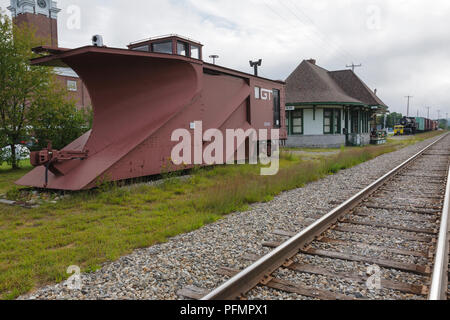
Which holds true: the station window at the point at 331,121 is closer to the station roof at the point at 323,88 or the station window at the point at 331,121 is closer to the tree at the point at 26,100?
the station roof at the point at 323,88

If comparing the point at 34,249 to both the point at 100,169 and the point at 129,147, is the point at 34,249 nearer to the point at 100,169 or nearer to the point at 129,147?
the point at 100,169

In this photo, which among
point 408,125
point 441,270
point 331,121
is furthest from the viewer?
point 408,125

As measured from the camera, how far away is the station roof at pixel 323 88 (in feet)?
86.2

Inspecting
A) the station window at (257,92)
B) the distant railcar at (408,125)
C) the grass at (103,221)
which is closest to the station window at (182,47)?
the station window at (257,92)

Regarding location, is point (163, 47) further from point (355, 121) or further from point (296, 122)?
point (355, 121)

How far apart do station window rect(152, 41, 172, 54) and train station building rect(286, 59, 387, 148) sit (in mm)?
14583

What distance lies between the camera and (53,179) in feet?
26.1

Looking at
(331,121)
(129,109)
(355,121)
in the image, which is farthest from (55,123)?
(355,121)

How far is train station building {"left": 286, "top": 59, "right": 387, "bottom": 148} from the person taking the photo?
2617 centimetres

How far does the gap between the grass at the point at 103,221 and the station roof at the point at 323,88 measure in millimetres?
17815

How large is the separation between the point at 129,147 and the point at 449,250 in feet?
21.8

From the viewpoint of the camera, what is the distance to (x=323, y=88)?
2756 centimetres

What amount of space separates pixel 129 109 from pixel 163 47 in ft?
10.7
